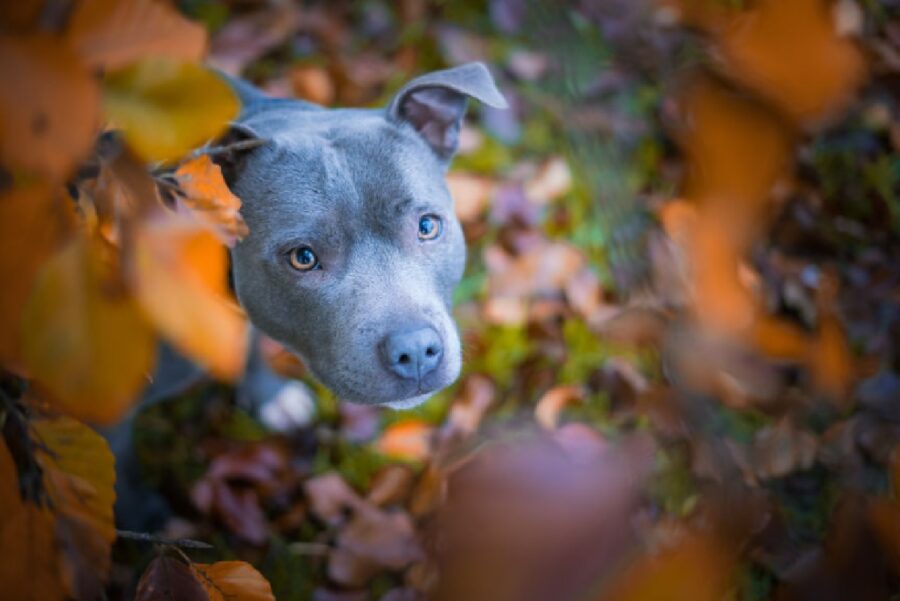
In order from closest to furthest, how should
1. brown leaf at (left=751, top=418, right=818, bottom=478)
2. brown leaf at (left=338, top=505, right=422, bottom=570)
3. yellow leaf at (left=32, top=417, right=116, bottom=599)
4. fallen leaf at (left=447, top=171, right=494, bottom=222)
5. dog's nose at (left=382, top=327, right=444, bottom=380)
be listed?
yellow leaf at (left=32, top=417, right=116, bottom=599) → dog's nose at (left=382, top=327, right=444, bottom=380) → brown leaf at (left=751, top=418, right=818, bottom=478) → brown leaf at (left=338, top=505, right=422, bottom=570) → fallen leaf at (left=447, top=171, right=494, bottom=222)

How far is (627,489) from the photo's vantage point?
100 cm

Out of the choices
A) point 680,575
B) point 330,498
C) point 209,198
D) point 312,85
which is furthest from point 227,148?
point 312,85

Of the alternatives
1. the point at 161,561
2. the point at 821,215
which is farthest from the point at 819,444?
the point at 161,561

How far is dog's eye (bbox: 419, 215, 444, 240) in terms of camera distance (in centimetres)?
222

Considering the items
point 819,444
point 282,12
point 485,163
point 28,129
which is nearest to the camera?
point 28,129

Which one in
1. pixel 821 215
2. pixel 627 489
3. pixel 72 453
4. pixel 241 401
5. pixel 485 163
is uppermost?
pixel 627 489

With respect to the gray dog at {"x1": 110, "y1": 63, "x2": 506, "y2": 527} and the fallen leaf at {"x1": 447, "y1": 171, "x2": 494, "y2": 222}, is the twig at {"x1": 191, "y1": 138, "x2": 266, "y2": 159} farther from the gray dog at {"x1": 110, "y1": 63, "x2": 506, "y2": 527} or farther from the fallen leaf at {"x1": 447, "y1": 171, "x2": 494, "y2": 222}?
the fallen leaf at {"x1": 447, "y1": 171, "x2": 494, "y2": 222}

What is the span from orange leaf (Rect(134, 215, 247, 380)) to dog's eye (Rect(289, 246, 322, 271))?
1312 mm

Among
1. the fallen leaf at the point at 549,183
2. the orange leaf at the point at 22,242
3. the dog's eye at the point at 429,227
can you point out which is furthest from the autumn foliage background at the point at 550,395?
the fallen leaf at the point at 549,183

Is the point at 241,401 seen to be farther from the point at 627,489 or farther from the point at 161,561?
the point at 627,489

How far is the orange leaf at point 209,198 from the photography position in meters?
1.16

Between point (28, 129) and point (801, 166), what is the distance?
7.83 ft

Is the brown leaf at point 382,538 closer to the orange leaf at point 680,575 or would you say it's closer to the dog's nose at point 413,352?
the dog's nose at point 413,352

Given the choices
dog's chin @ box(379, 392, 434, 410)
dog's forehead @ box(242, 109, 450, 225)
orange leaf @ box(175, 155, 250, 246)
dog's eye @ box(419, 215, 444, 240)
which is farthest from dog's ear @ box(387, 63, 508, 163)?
orange leaf @ box(175, 155, 250, 246)
